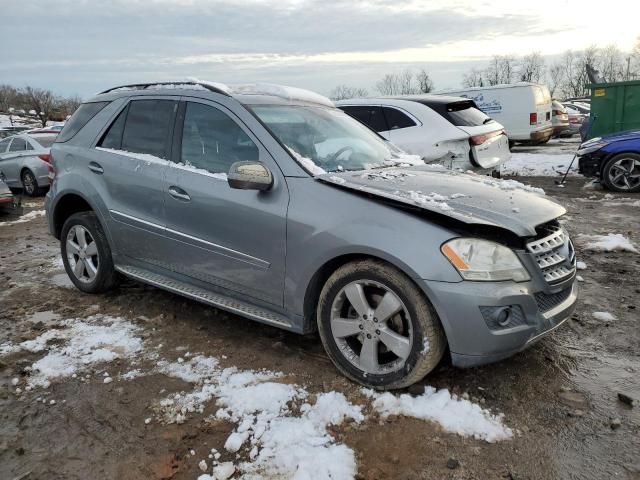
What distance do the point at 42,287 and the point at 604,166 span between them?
9.06m

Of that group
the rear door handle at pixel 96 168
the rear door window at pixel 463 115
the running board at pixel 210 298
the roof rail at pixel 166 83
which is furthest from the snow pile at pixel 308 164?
the rear door window at pixel 463 115

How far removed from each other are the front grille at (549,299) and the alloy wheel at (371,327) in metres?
0.72

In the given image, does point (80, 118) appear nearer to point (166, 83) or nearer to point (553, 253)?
point (166, 83)

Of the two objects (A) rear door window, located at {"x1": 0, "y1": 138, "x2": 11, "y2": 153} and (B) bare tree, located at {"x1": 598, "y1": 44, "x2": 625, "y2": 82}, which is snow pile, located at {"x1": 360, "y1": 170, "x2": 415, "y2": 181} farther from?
(B) bare tree, located at {"x1": 598, "y1": 44, "x2": 625, "y2": 82}

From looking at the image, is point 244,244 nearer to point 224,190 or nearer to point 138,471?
point 224,190

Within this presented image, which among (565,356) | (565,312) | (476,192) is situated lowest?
(565,356)

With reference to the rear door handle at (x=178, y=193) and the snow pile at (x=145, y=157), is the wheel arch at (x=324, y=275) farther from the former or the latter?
the snow pile at (x=145, y=157)

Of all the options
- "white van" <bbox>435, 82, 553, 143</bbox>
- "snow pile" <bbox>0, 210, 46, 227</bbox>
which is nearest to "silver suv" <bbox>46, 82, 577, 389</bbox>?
"snow pile" <bbox>0, 210, 46, 227</bbox>

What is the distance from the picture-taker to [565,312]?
3.12 metres

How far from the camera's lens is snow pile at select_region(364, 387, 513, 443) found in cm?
273

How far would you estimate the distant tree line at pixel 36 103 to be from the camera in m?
63.7

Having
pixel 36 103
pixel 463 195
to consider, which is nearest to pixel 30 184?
pixel 463 195

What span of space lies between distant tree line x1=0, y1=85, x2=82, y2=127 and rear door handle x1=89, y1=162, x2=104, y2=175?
6304 centimetres

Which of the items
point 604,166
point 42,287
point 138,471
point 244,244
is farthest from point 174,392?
point 604,166
